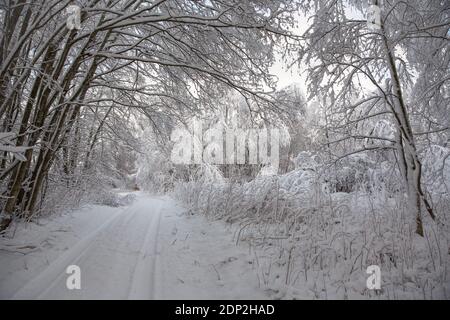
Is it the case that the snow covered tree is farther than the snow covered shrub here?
Yes

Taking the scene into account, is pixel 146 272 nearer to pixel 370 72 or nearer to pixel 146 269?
pixel 146 269

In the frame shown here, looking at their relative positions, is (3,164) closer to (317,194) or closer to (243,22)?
(243,22)

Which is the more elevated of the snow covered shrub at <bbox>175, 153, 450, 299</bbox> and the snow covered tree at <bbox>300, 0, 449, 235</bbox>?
the snow covered tree at <bbox>300, 0, 449, 235</bbox>

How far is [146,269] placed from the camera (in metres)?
2.87

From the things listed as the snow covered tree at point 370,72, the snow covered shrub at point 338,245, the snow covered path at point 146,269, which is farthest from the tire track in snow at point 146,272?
the snow covered tree at point 370,72

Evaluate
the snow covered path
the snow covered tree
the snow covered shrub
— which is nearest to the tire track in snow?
the snow covered path

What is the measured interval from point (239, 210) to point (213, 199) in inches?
47.0

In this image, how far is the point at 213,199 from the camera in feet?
20.3

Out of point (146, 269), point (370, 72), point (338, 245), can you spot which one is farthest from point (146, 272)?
point (370, 72)

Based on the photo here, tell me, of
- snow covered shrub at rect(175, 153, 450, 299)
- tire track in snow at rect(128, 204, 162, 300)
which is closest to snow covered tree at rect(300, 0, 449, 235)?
snow covered shrub at rect(175, 153, 450, 299)

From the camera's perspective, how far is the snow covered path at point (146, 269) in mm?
2314

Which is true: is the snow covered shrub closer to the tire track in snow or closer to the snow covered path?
the snow covered path

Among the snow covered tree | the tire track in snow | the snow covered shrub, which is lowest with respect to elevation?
the tire track in snow

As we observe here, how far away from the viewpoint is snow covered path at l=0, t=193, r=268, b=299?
2.31 metres
